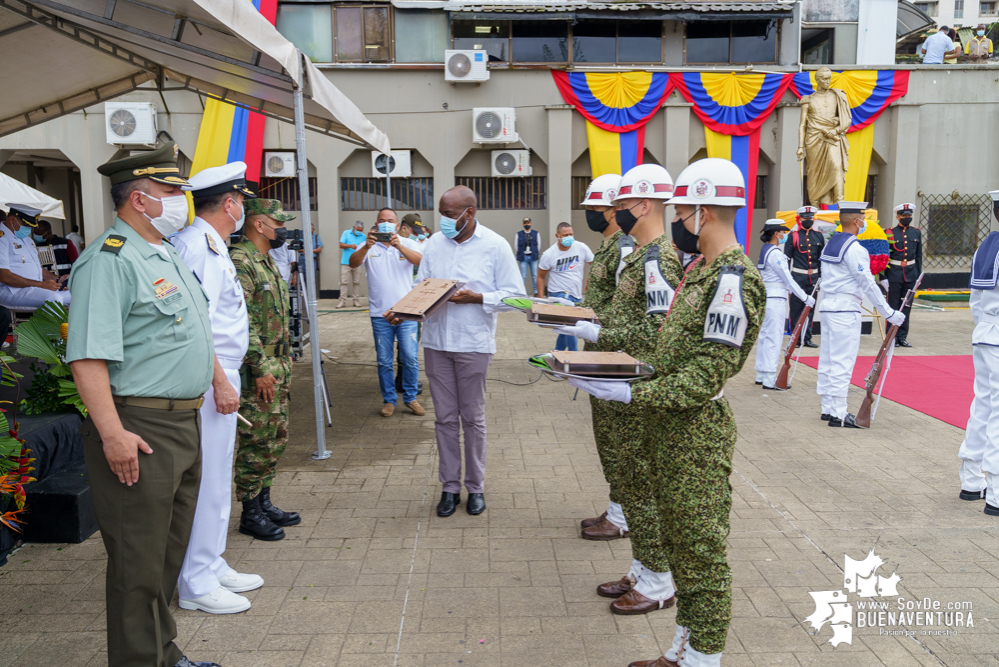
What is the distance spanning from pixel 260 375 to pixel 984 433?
4.95m

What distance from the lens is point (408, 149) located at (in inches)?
739

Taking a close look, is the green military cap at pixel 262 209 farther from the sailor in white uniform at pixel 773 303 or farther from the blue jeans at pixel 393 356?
the sailor in white uniform at pixel 773 303

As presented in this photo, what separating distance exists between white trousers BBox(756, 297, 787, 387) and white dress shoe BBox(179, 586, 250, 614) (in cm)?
695

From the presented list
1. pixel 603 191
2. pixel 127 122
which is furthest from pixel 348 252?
pixel 603 191

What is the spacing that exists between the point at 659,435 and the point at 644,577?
1113 millimetres

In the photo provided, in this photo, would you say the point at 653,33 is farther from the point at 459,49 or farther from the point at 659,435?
the point at 659,435

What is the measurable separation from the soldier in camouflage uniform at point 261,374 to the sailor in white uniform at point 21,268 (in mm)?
3833

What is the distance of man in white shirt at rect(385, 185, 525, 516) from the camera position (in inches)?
188

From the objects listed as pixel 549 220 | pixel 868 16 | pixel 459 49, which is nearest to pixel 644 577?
pixel 549 220

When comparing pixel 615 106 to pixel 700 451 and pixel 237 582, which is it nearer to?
pixel 237 582

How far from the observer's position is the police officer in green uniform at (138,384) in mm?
2635

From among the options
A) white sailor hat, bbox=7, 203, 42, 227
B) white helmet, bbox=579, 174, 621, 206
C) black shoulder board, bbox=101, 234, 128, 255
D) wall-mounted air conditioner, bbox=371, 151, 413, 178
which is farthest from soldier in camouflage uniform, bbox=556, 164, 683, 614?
wall-mounted air conditioner, bbox=371, 151, 413, 178

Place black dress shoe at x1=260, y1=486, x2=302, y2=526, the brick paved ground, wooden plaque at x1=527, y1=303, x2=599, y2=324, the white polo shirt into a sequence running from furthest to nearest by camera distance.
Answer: the white polo shirt → black dress shoe at x1=260, y1=486, x2=302, y2=526 → wooden plaque at x1=527, y1=303, x2=599, y2=324 → the brick paved ground

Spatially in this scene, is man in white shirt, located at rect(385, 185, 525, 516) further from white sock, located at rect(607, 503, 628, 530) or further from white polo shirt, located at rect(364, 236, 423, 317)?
white polo shirt, located at rect(364, 236, 423, 317)
